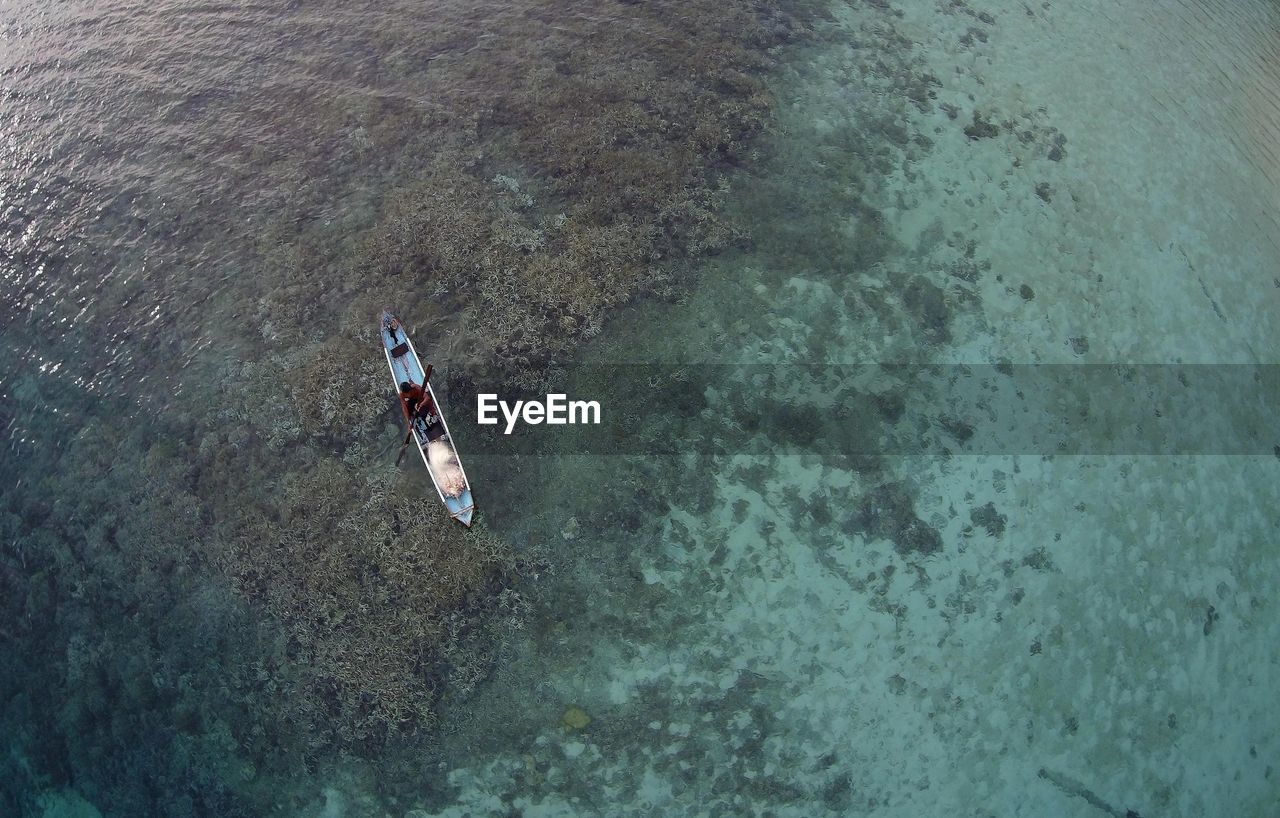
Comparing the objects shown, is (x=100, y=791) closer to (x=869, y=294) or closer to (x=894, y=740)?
(x=894, y=740)

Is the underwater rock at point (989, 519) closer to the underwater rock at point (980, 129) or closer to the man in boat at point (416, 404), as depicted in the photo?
the underwater rock at point (980, 129)

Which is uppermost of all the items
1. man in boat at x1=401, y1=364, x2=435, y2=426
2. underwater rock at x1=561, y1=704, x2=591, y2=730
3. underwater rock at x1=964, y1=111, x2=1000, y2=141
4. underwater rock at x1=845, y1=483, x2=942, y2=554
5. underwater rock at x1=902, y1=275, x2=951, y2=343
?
underwater rock at x1=964, y1=111, x2=1000, y2=141

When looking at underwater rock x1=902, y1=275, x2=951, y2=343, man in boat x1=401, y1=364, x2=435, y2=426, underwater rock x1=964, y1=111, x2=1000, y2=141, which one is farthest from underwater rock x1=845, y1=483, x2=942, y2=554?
underwater rock x1=964, y1=111, x2=1000, y2=141

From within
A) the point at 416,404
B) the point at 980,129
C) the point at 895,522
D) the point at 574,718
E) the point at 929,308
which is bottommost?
the point at 574,718

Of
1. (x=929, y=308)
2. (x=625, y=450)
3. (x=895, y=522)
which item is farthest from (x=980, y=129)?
(x=625, y=450)

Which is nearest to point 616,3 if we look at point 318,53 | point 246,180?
point 318,53

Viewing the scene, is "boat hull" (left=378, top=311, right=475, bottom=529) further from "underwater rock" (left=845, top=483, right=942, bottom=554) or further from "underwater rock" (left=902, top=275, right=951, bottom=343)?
"underwater rock" (left=902, top=275, right=951, bottom=343)

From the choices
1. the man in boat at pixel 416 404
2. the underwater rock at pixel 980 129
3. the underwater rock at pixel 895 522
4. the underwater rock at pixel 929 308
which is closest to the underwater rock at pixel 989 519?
the underwater rock at pixel 895 522

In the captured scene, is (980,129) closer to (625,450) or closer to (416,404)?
(625,450)

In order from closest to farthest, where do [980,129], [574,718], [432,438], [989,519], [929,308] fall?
[574,718], [432,438], [989,519], [929,308], [980,129]
